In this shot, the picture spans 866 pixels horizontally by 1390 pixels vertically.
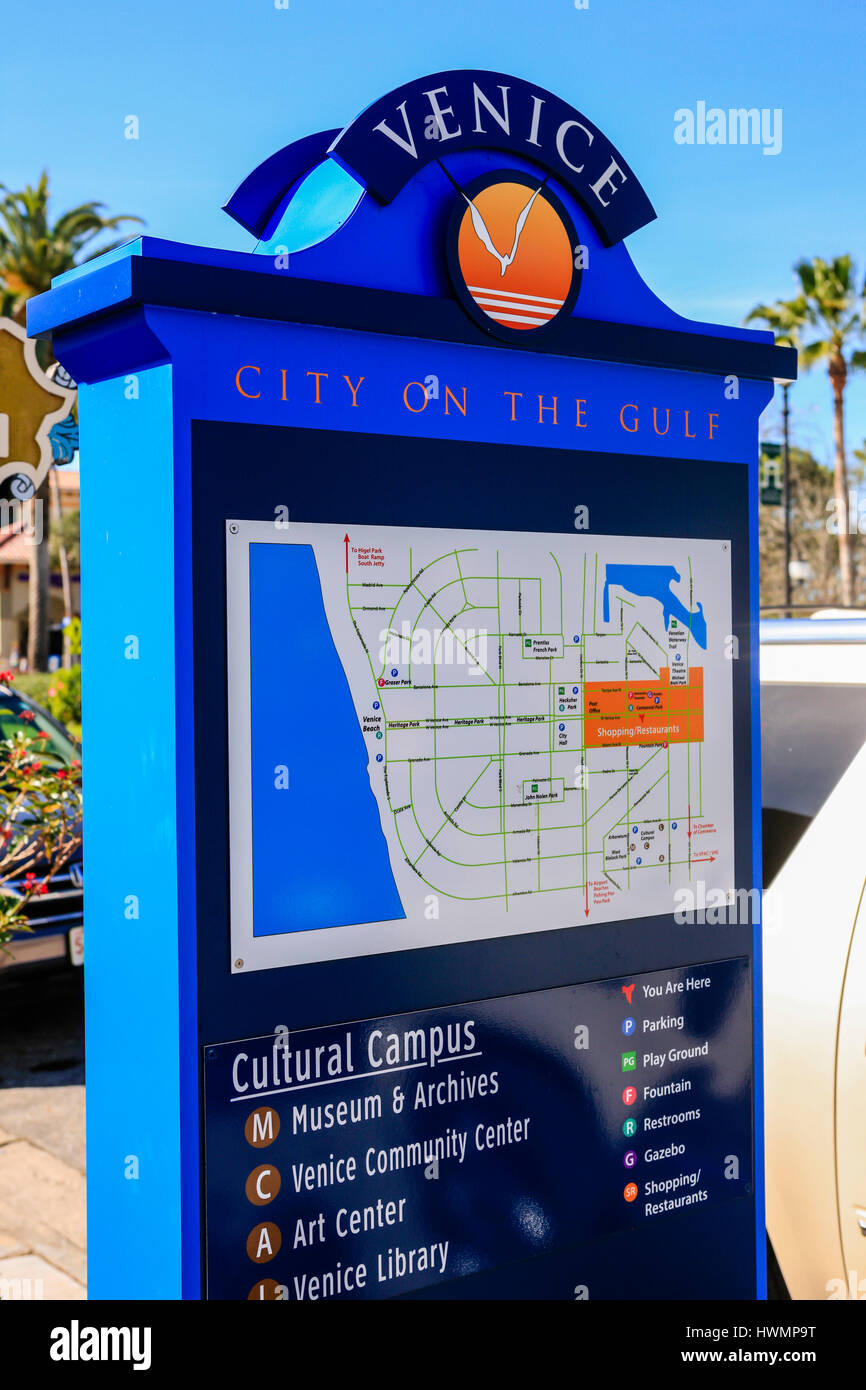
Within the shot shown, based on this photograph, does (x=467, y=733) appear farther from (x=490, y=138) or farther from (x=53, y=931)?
(x=53, y=931)

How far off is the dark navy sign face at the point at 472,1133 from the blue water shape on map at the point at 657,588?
815 millimetres

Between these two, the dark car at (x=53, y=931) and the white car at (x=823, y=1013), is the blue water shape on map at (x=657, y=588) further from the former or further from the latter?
the dark car at (x=53, y=931)

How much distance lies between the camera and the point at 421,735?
2.51 m

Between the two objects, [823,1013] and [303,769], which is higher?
[303,769]

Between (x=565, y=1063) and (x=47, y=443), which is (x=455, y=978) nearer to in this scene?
(x=565, y=1063)

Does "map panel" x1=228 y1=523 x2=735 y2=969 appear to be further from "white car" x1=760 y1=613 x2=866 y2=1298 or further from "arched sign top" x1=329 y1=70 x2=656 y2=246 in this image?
"arched sign top" x1=329 y1=70 x2=656 y2=246

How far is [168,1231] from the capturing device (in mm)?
2252

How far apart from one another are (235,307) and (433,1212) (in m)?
1.80

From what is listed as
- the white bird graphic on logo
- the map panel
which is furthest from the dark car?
the white bird graphic on logo

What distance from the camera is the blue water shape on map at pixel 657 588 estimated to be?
2799 mm

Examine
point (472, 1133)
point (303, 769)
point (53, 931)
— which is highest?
point (303, 769)

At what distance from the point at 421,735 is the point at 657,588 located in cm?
74

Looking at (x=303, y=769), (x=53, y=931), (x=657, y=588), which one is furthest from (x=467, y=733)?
(x=53, y=931)
